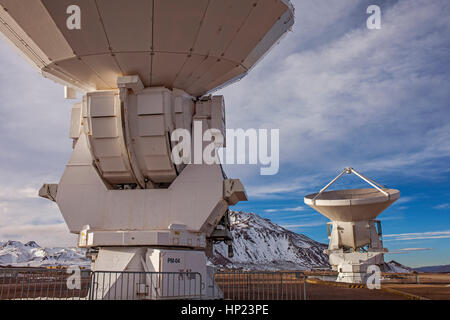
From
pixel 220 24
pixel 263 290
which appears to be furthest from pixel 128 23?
pixel 263 290

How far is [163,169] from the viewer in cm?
1160

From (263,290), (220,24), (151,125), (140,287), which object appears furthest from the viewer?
(263,290)

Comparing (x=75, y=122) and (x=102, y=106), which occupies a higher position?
(x=102, y=106)

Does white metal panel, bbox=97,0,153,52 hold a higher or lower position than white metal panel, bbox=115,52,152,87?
higher

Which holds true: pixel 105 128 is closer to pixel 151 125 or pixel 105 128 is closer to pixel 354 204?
pixel 151 125

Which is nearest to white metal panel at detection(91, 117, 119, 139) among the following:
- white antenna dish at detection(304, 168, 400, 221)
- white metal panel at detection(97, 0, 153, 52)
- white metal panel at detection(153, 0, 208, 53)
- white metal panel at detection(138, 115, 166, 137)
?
white metal panel at detection(138, 115, 166, 137)

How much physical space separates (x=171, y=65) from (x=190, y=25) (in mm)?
1524

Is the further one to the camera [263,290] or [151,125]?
[263,290]

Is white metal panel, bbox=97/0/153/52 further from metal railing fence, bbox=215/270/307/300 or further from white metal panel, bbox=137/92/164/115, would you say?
metal railing fence, bbox=215/270/307/300

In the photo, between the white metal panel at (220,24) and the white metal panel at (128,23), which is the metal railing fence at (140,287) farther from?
the white metal panel at (220,24)
